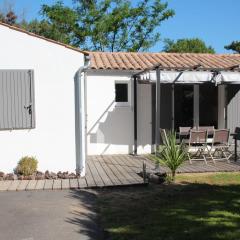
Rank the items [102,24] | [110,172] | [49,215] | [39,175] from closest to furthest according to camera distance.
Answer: [49,215] → [39,175] → [110,172] → [102,24]

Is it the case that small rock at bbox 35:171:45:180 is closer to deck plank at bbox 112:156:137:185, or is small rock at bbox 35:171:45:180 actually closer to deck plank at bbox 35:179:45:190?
deck plank at bbox 35:179:45:190

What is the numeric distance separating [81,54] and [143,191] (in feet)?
12.0

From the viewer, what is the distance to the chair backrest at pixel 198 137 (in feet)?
43.5

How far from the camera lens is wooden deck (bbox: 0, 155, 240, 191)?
10250 millimetres

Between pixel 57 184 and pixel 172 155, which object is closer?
pixel 57 184

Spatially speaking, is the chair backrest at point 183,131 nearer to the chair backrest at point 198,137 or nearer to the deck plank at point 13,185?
the chair backrest at point 198,137

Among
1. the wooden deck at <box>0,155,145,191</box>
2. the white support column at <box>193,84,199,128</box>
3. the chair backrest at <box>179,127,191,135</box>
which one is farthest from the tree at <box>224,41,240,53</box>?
the wooden deck at <box>0,155,145,191</box>

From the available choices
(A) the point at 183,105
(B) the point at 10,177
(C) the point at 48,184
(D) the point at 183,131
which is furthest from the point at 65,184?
(A) the point at 183,105

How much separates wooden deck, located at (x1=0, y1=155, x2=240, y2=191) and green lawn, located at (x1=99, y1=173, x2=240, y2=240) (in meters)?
0.69

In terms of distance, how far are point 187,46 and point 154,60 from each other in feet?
96.7

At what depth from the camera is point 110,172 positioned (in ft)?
39.4

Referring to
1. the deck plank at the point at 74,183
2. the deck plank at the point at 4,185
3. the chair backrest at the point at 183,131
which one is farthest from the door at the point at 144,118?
the deck plank at the point at 4,185

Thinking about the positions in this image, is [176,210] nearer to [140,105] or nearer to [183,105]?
[140,105]

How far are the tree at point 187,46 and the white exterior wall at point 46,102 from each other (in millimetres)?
31404
